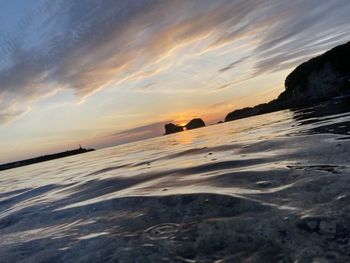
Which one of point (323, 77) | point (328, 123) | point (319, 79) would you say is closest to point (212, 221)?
point (328, 123)

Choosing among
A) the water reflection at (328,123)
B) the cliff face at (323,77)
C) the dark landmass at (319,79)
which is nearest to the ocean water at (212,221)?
the water reflection at (328,123)

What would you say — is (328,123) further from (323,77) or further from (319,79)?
(319,79)

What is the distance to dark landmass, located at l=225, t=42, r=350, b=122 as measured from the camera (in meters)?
105

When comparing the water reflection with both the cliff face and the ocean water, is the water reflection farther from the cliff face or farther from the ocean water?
the cliff face

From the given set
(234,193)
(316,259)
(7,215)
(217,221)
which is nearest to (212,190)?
(234,193)

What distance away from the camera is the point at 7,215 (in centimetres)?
841

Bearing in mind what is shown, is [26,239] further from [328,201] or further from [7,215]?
[328,201]

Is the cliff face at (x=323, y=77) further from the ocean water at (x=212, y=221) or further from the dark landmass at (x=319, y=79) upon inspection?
the ocean water at (x=212, y=221)

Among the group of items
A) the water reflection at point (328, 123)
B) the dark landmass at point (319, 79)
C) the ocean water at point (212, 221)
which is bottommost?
the ocean water at point (212, 221)

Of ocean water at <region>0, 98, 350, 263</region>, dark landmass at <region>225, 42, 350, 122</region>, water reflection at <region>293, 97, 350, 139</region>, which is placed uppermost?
dark landmass at <region>225, 42, 350, 122</region>

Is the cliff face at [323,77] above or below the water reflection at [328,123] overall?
above

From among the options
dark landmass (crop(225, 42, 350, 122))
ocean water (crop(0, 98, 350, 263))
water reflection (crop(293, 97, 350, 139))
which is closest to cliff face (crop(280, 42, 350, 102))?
dark landmass (crop(225, 42, 350, 122))

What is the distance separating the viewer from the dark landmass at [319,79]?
105m

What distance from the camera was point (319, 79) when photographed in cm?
11388
